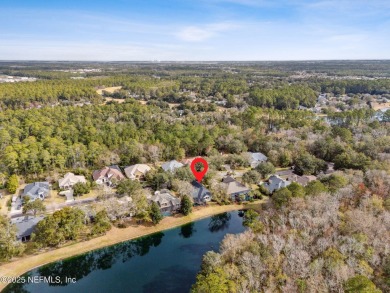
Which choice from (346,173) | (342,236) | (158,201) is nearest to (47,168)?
(158,201)

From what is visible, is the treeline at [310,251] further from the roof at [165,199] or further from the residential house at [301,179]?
the residential house at [301,179]

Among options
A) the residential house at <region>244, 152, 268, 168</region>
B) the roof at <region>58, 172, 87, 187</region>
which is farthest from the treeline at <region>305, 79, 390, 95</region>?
the roof at <region>58, 172, 87, 187</region>

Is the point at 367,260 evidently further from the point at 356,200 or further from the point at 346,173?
the point at 346,173

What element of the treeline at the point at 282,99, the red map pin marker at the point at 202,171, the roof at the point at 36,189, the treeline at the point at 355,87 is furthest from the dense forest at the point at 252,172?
the treeline at the point at 355,87

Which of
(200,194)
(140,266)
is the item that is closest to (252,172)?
(200,194)

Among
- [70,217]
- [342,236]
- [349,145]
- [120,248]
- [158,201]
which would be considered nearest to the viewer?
[342,236]

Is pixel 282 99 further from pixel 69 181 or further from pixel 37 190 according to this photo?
pixel 37 190

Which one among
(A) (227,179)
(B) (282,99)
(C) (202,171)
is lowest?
(A) (227,179)
